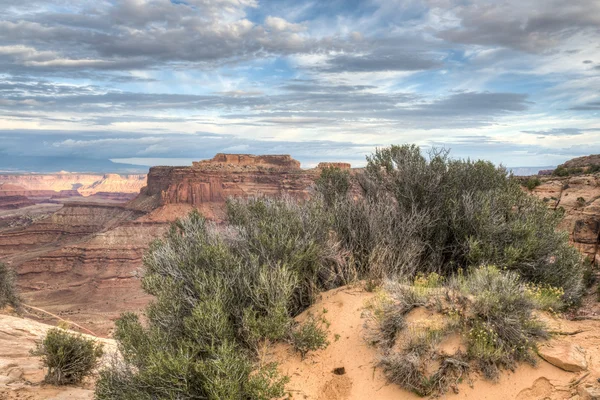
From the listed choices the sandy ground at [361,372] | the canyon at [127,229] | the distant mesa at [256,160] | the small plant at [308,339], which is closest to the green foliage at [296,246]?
the sandy ground at [361,372]

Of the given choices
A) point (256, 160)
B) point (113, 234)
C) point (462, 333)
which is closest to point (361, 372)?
point (462, 333)

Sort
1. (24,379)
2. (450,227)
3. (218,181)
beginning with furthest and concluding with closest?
(218,181), (24,379), (450,227)

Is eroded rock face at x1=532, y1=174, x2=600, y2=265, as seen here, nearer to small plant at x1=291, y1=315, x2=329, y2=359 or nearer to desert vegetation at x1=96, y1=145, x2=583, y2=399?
desert vegetation at x1=96, y1=145, x2=583, y2=399

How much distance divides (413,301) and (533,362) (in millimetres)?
2202

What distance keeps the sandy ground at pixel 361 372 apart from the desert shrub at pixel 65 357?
756cm

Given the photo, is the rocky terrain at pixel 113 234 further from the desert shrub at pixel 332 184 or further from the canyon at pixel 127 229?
the desert shrub at pixel 332 184

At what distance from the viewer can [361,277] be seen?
10781 mm

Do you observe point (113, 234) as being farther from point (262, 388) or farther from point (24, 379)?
point (262, 388)

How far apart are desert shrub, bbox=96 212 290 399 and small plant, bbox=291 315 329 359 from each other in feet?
0.99

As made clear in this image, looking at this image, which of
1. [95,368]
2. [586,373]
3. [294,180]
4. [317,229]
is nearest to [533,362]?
[586,373]

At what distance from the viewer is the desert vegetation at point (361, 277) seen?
22.9ft

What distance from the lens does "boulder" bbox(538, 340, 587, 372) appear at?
6801mm

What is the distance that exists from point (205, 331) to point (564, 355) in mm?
6313

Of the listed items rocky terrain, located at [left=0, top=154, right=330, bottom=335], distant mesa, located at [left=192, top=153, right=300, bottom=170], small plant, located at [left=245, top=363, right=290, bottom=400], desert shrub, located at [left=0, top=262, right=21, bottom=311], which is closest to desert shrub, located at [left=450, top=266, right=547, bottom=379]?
small plant, located at [left=245, top=363, right=290, bottom=400]
